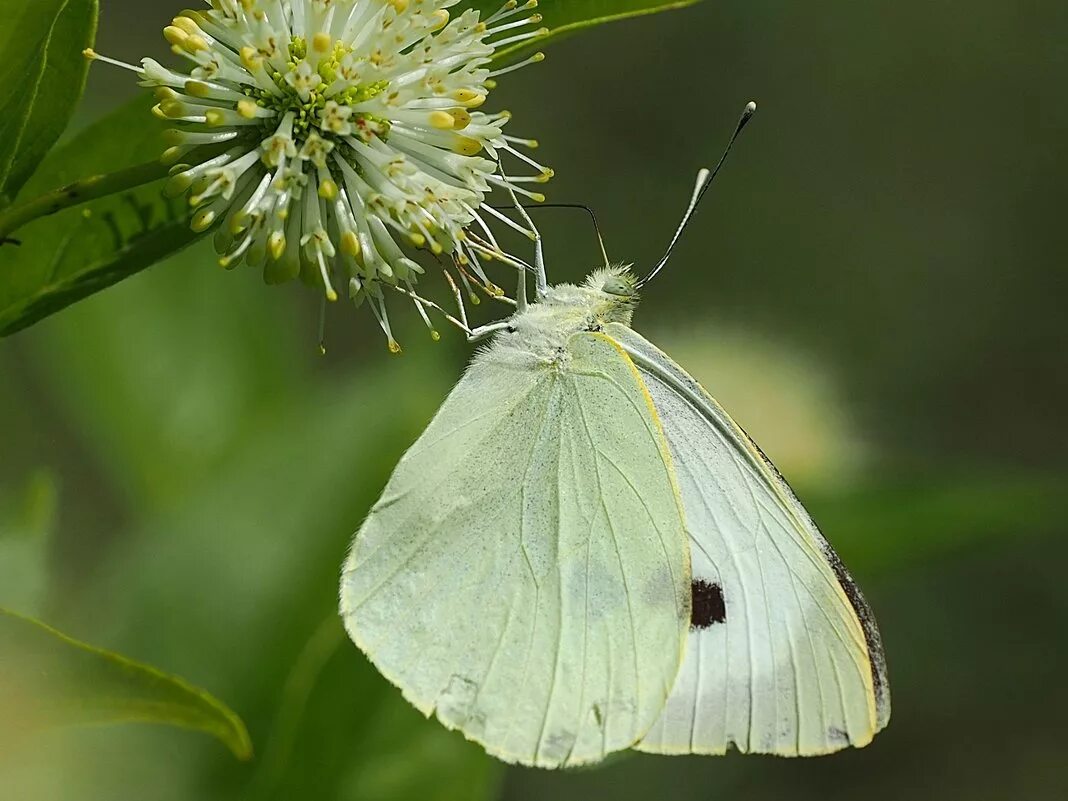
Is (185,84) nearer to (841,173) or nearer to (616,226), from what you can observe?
(616,226)

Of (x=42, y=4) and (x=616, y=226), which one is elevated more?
(x=616, y=226)

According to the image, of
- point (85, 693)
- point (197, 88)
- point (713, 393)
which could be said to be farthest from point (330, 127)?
point (713, 393)

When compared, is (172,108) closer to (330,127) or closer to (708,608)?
(330,127)

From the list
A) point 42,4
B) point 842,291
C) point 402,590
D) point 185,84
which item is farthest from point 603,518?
point 842,291

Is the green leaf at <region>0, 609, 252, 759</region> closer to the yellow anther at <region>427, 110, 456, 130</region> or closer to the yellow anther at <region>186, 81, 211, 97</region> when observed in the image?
the yellow anther at <region>186, 81, 211, 97</region>

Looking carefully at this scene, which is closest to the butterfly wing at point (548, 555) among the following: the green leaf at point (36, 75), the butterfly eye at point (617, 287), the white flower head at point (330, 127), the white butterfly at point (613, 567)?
the white butterfly at point (613, 567)

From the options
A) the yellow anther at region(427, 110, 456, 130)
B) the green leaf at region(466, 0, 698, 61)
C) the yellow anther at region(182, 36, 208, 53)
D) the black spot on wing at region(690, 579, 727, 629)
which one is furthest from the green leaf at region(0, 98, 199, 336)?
the black spot on wing at region(690, 579, 727, 629)
